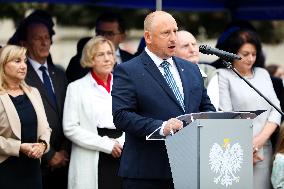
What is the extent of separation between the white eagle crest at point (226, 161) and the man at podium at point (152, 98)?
50cm

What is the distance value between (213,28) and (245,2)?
1221cm

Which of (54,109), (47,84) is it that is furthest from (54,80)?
(54,109)

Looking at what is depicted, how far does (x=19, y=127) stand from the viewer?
7.29 metres

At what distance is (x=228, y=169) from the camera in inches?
217

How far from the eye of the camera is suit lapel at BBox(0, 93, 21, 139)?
7.24 meters

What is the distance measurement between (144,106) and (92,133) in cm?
195

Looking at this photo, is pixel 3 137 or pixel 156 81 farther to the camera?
pixel 3 137

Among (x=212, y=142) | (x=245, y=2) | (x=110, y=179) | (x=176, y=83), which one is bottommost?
(x=110, y=179)

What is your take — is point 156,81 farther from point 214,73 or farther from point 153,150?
point 214,73

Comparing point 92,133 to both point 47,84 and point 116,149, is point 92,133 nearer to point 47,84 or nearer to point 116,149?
point 116,149

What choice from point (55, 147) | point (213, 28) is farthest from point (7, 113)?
point (213, 28)

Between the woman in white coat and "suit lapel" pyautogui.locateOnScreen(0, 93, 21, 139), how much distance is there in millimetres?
694

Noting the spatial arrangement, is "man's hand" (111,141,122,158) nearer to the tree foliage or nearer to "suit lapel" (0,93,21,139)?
"suit lapel" (0,93,21,139)

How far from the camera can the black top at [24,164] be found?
7.24 metres
